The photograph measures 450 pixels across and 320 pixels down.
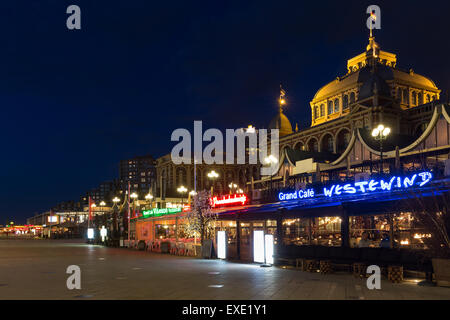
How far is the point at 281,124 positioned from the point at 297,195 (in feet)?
280

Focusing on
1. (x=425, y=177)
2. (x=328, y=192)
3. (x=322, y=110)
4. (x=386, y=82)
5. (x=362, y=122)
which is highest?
(x=386, y=82)

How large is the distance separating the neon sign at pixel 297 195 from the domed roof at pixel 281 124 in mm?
82258

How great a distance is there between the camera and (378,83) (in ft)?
264

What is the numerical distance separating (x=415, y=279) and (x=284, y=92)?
94696 millimetres

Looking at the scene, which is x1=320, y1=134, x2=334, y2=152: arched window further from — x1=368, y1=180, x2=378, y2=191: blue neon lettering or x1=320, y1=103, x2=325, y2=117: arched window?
x1=368, y1=180, x2=378, y2=191: blue neon lettering

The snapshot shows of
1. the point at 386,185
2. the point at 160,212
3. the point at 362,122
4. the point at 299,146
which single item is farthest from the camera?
the point at 299,146

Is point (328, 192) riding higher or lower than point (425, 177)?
lower

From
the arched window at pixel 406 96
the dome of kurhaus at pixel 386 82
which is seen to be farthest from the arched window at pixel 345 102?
the arched window at pixel 406 96

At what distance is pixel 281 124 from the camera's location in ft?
370

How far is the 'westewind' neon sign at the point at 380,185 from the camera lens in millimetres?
20469

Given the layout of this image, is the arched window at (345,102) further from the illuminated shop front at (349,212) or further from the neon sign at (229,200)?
the illuminated shop front at (349,212)

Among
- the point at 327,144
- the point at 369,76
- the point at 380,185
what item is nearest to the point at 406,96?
the point at 369,76

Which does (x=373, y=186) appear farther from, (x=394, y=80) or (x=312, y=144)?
(x=394, y=80)
